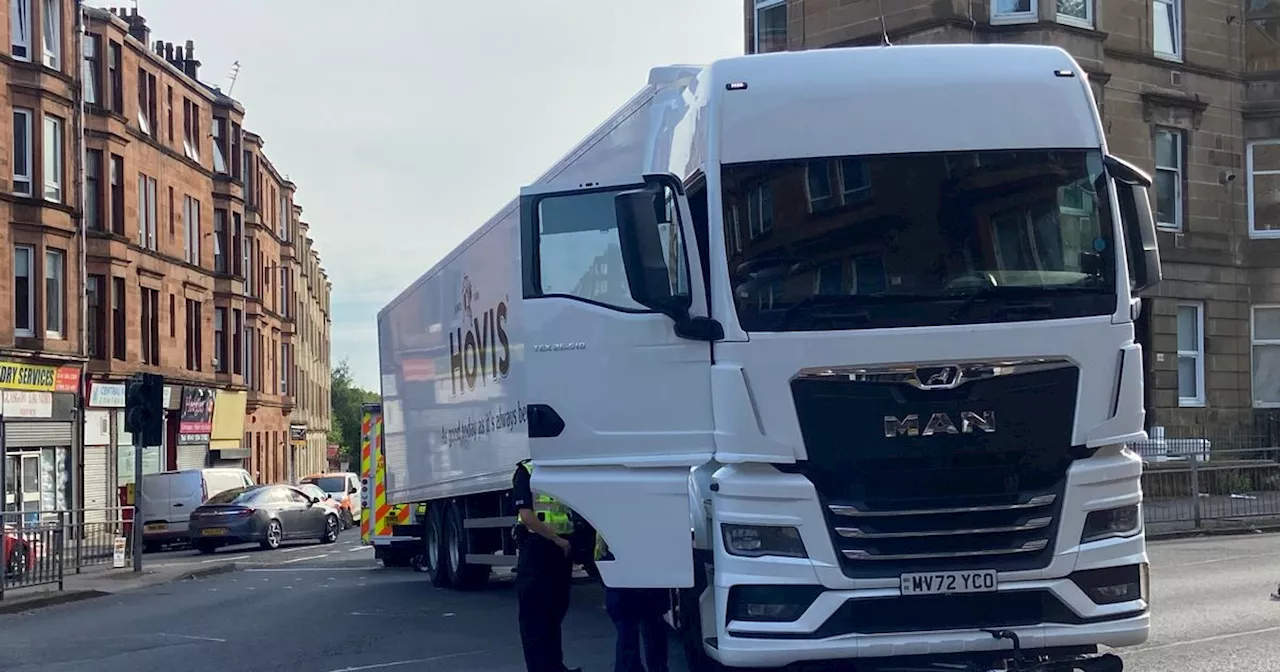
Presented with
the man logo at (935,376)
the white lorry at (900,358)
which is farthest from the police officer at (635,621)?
the man logo at (935,376)

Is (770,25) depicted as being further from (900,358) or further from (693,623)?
(900,358)

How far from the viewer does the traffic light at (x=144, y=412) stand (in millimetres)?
23078

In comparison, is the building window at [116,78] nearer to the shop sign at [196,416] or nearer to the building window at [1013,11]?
the shop sign at [196,416]

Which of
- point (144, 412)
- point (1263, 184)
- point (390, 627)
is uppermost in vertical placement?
point (1263, 184)

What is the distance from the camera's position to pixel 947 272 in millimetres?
7371

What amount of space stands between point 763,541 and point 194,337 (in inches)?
1719

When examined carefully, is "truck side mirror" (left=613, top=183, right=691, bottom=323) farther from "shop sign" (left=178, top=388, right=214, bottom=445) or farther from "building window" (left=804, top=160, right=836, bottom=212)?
"shop sign" (left=178, top=388, right=214, bottom=445)

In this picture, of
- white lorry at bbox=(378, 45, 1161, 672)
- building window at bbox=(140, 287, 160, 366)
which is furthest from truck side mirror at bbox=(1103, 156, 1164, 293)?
building window at bbox=(140, 287, 160, 366)

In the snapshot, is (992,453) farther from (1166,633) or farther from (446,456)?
(446,456)

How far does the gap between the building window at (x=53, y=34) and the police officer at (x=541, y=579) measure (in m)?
30.8

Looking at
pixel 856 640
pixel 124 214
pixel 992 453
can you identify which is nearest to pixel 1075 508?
pixel 992 453

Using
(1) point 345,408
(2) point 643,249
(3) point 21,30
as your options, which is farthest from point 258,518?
(1) point 345,408

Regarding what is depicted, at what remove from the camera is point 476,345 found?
15.2 meters

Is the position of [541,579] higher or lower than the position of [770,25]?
lower
